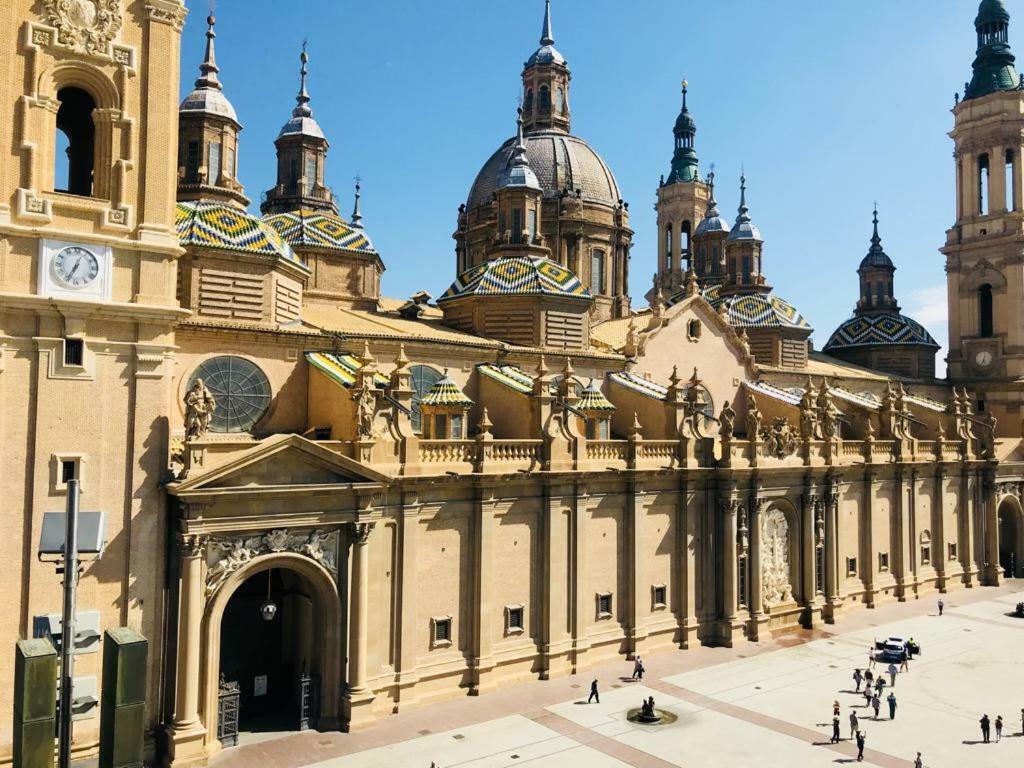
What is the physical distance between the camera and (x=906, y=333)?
65.4 metres

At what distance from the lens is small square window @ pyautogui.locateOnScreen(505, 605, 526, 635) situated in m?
30.6

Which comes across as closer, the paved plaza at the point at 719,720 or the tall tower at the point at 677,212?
the paved plaza at the point at 719,720

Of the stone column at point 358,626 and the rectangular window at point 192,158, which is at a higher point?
the rectangular window at point 192,158

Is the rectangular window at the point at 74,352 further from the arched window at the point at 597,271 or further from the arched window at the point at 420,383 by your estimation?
the arched window at the point at 597,271

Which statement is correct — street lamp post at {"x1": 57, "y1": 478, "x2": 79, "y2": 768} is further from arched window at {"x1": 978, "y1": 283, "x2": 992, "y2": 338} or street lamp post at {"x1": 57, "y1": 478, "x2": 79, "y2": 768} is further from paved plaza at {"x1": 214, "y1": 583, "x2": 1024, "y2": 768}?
arched window at {"x1": 978, "y1": 283, "x2": 992, "y2": 338}

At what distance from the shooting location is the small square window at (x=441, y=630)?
2867cm

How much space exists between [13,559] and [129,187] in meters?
10.5

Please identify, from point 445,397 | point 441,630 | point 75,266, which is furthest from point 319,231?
point 441,630

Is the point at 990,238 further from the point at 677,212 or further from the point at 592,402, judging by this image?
the point at 592,402

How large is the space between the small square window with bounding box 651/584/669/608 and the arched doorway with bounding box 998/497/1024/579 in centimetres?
3113

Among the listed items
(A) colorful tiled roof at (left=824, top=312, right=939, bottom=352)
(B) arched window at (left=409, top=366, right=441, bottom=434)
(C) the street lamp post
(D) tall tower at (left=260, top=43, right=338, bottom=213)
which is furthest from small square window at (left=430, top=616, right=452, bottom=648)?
(A) colorful tiled roof at (left=824, top=312, right=939, bottom=352)

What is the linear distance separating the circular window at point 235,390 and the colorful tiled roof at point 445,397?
6009 millimetres

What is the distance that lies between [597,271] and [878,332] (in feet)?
85.5

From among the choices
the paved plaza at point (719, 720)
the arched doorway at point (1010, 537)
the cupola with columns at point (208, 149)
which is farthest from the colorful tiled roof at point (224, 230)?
the arched doorway at point (1010, 537)
